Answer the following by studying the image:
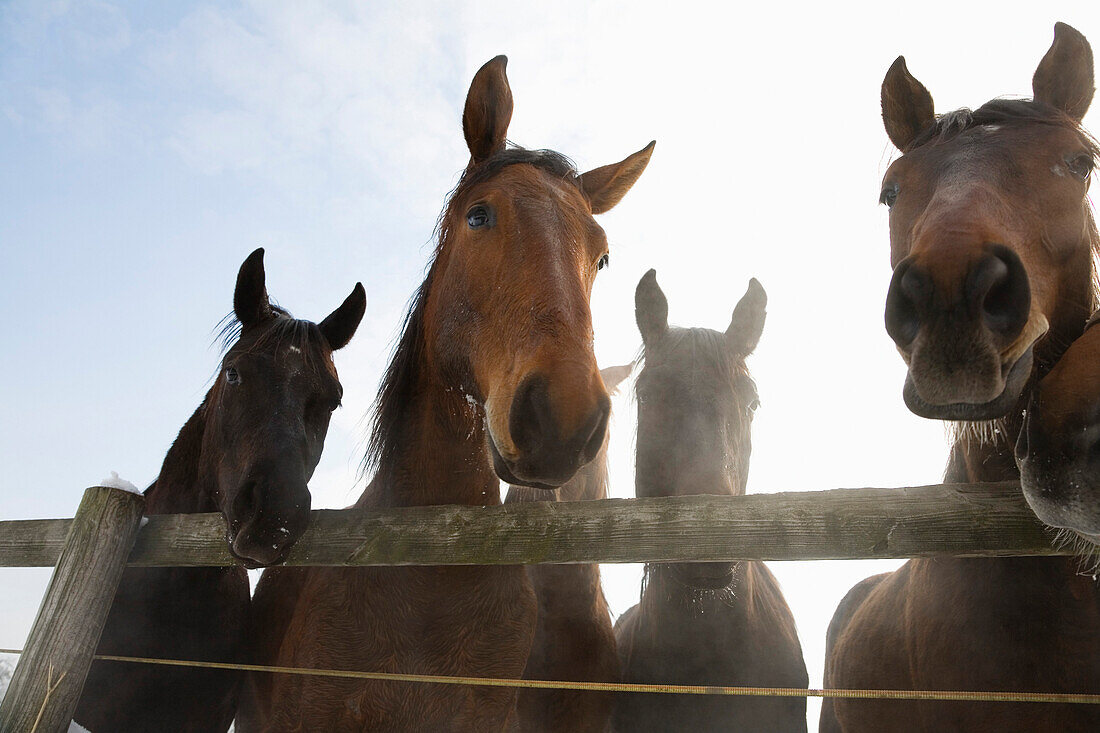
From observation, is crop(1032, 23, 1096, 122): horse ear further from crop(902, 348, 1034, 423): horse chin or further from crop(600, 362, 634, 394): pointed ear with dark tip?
crop(600, 362, 634, 394): pointed ear with dark tip

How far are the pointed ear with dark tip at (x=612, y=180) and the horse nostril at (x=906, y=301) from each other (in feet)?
6.10

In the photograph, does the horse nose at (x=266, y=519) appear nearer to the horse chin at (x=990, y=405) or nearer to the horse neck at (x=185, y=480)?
the horse neck at (x=185, y=480)

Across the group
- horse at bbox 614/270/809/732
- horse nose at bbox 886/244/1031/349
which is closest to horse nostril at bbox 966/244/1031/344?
horse nose at bbox 886/244/1031/349

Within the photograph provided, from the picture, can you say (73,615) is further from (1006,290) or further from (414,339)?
(1006,290)

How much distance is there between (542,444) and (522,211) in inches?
42.5

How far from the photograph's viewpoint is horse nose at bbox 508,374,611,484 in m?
1.96

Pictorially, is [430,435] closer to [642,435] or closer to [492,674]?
[492,674]

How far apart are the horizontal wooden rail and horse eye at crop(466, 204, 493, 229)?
114 centimetres

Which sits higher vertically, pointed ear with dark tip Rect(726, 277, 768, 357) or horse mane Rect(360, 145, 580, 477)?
pointed ear with dark tip Rect(726, 277, 768, 357)

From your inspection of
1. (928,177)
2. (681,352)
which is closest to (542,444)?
(928,177)

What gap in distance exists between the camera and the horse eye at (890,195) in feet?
8.37

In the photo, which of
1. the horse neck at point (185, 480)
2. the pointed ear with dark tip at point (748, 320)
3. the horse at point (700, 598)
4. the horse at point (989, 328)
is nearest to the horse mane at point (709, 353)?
the horse at point (700, 598)

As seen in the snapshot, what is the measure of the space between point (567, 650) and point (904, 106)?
117 inches

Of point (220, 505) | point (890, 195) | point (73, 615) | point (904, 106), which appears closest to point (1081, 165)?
point (890, 195)
